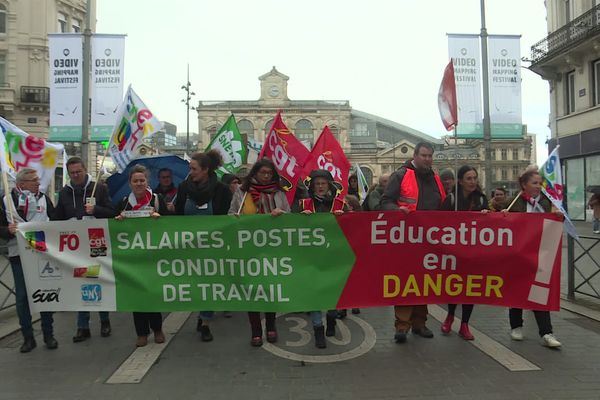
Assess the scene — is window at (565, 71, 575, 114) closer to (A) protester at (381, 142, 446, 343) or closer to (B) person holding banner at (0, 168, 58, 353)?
(A) protester at (381, 142, 446, 343)

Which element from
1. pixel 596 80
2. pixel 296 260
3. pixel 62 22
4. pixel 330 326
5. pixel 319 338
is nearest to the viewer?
pixel 296 260

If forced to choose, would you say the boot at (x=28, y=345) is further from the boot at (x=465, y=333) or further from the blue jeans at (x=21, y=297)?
the boot at (x=465, y=333)

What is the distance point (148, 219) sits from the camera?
4973 mm

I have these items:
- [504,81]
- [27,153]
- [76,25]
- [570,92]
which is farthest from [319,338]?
[76,25]

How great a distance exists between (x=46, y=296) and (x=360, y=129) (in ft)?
391

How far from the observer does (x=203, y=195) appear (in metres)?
5.39

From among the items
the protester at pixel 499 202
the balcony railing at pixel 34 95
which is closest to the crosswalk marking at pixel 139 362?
the protester at pixel 499 202

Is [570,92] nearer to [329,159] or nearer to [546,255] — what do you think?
[329,159]

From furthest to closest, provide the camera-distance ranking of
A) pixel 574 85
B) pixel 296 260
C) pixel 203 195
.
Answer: pixel 574 85, pixel 203 195, pixel 296 260

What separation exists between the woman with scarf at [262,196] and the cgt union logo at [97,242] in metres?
1.33

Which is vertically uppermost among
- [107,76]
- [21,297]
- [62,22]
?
[62,22]

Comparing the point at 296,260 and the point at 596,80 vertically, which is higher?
the point at 596,80

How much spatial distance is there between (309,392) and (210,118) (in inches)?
4152

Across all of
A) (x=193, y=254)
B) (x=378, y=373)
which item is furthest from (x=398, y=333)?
(x=193, y=254)
